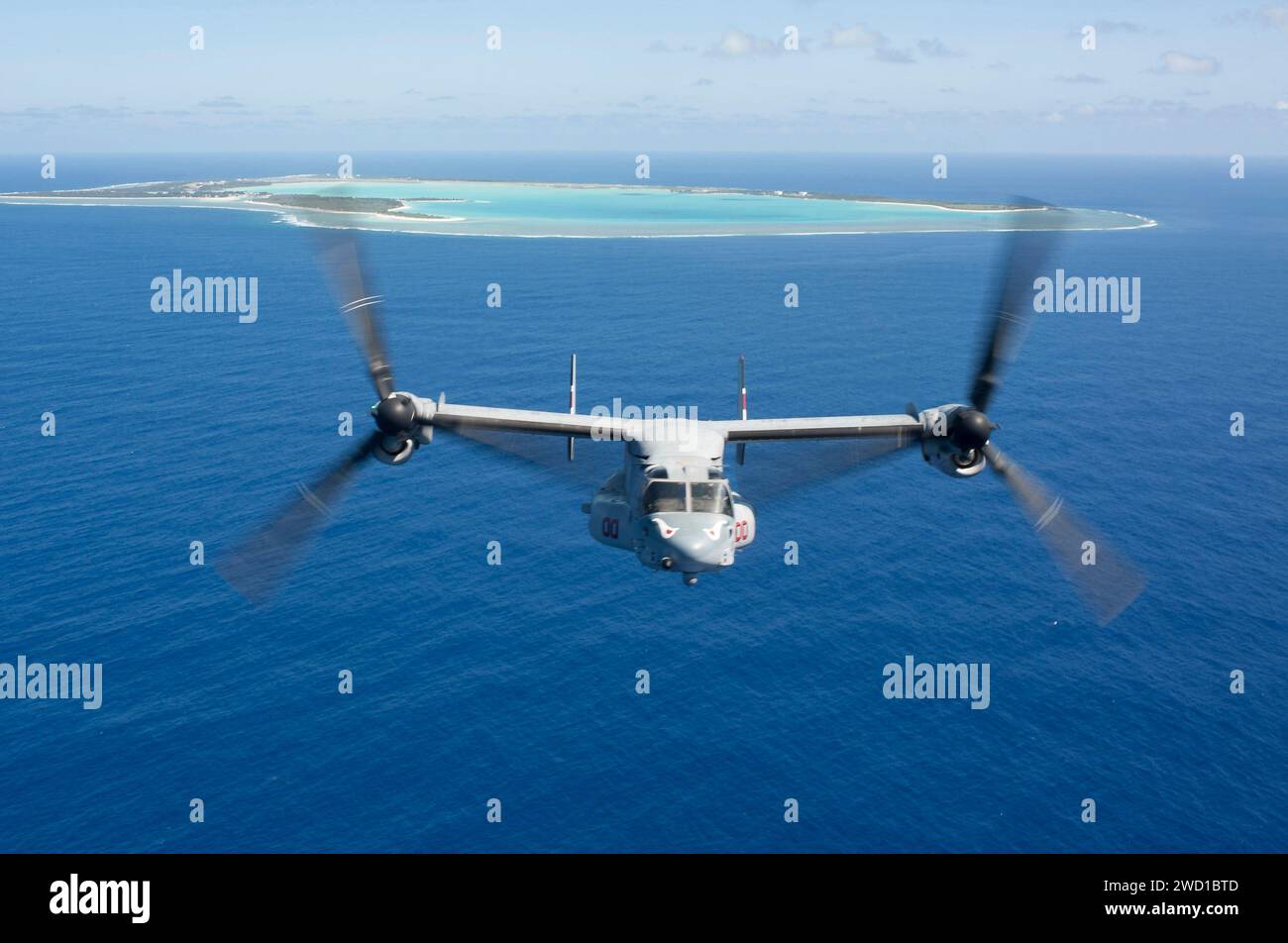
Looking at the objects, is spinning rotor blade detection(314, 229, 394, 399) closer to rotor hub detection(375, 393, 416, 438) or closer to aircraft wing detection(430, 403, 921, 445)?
rotor hub detection(375, 393, 416, 438)

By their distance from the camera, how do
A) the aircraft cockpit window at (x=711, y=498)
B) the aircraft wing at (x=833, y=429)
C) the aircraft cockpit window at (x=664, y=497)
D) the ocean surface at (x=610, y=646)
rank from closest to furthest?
the aircraft cockpit window at (x=664, y=497), the aircraft cockpit window at (x=711, y=498), the aircraft wing at (x=833, y=429), the ocean surface at (x=610, y=646)

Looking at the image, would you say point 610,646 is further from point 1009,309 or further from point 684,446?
point 1009,309

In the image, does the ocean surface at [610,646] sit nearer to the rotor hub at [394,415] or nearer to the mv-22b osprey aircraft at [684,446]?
the mv-22b osprey aircraft at [684,446]

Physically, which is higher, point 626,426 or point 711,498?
point 626,426

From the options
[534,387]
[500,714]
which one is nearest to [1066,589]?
[500,714]

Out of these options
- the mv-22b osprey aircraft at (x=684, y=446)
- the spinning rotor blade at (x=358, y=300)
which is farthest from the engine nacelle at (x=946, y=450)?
the spinning rotor blade at (x=358, y=300)

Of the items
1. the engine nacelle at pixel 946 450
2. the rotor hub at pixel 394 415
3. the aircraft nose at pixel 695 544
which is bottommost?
the aircraft nose at pixel 695 544

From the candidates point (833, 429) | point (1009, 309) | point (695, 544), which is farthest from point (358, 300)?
point (1009, 309)
